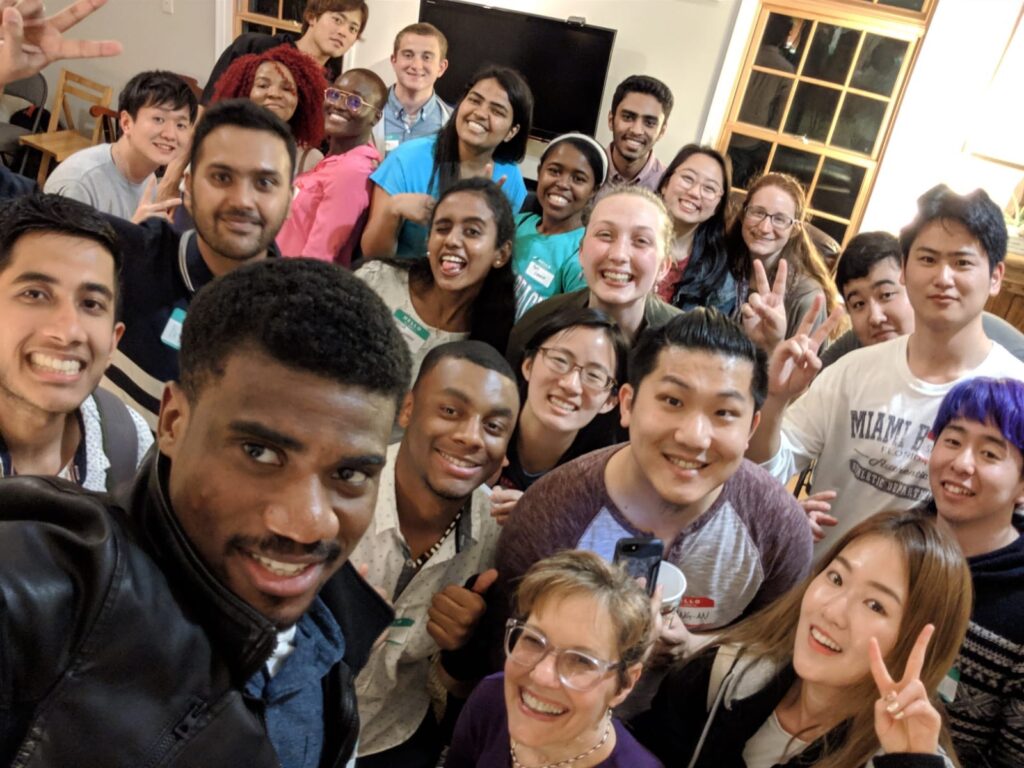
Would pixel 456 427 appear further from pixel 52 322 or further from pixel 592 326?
pixel 52 322

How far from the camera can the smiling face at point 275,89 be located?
2912mm

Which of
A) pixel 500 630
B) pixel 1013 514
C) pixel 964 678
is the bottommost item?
pixel 500 630

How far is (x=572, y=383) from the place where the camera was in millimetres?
1873

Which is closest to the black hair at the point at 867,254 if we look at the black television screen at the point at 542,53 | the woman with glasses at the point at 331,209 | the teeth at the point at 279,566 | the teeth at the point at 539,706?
the woman with glasses at the point at 331,209

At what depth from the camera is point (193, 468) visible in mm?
737

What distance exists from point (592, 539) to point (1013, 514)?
94 cm

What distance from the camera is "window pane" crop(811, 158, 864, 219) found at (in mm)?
5485

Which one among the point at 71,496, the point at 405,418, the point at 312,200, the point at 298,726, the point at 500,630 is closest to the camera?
the point at 71,496

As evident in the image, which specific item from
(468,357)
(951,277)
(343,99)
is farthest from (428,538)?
(343,99)

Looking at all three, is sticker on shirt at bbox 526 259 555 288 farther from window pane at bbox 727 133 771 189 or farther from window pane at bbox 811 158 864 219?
window pane at bbox 811 158 864 219

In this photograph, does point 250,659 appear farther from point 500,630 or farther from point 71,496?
point 500,630

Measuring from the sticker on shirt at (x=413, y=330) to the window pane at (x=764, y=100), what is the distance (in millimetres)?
4283

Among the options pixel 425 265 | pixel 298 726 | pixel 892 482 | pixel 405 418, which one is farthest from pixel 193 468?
pixel 892 482

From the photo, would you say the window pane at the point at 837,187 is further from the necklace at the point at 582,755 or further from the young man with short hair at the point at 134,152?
the necklace at the point at 582,755
